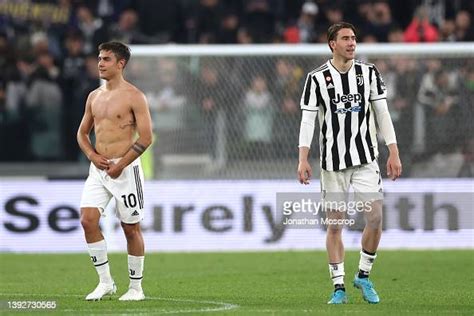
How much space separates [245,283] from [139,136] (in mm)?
3059

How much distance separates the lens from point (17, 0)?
76.6ft

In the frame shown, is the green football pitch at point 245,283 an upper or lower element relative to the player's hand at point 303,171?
lower

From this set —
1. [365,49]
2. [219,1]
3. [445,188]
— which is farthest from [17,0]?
[445,188]

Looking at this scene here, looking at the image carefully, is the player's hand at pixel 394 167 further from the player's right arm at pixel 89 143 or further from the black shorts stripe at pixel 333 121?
the player's right arm at pixel 89 143

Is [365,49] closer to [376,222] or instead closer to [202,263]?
[202,263]

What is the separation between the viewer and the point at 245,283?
14102 mm

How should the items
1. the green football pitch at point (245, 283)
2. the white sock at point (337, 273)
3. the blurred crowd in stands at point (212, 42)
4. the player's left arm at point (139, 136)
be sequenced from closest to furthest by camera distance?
the green football pitch at point (245, 283) < the white sock at point (337, 273) < the player's left arm at point (139, 136) < the blurred crowd in stands at point (212, 42)

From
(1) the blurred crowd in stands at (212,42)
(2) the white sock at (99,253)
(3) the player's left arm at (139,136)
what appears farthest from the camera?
(1) the blurred crowd in stands at (212,42)

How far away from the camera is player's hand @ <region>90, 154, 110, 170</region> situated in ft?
38.1

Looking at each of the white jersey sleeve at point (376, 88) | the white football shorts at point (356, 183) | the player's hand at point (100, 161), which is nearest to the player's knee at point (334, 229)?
the white football shorts at point (356, 183)

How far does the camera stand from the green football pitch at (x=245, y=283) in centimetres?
1105

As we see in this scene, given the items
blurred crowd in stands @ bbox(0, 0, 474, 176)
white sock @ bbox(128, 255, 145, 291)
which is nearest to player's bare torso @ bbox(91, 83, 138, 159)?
white sock @ bbox(128, 255, 145, 291)

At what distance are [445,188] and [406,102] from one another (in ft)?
4.95

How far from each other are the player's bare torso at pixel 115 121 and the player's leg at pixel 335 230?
1.88m
